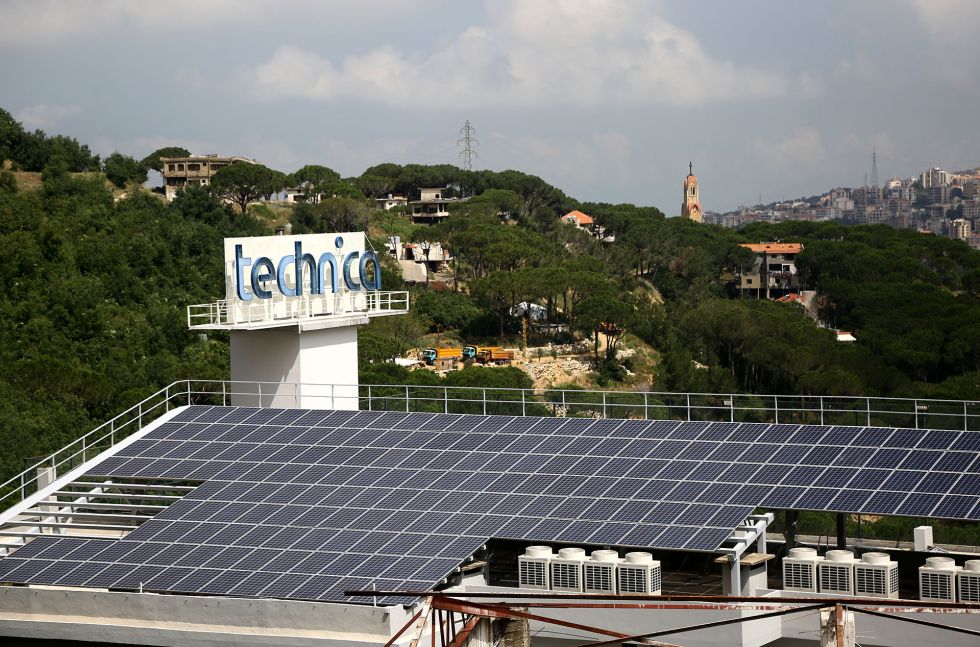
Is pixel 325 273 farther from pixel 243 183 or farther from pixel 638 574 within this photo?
pixel 243 183

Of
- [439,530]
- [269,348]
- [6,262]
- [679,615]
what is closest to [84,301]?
[6,262]

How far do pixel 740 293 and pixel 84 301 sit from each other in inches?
3998

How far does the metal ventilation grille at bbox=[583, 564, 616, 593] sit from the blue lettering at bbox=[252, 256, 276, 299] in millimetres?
17471

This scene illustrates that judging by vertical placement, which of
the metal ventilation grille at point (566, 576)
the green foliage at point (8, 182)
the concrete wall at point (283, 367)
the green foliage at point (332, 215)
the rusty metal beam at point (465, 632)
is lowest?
the metal ventilation grille at point (566, 576)

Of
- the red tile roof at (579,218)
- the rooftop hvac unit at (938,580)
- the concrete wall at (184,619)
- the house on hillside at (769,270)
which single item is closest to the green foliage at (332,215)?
the red tile roof at (579,218)

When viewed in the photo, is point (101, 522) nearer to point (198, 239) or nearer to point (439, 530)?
point (439, 530)

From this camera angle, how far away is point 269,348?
138ft

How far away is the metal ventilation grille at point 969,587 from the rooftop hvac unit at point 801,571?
9.45 feet

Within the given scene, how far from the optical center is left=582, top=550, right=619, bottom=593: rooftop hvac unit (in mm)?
27875

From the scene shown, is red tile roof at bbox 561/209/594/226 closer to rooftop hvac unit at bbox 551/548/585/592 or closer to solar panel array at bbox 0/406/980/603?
solar panel array at bbox 0/406/980/603

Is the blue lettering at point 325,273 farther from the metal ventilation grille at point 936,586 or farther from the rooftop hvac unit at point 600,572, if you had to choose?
the metal ventilation grille at point 936,586

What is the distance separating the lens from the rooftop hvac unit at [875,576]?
2730 cm

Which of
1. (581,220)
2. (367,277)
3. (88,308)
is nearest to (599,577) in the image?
(367,277)

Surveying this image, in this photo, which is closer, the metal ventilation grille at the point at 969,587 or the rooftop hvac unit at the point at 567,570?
the metal ventilation grille at the point at 969,587
